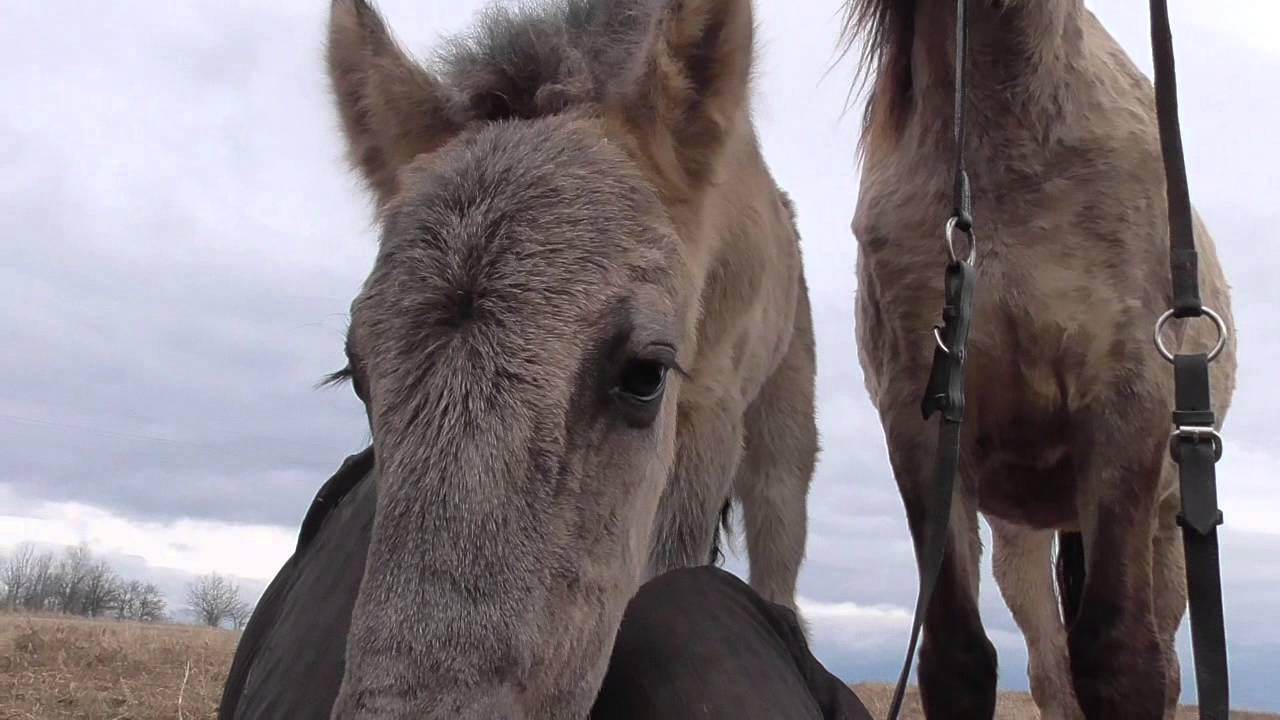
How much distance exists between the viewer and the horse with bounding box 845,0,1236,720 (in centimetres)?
287

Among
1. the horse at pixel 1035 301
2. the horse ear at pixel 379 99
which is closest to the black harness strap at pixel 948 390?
the horse at pixel 1035 301

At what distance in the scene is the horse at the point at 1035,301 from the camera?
287 cm

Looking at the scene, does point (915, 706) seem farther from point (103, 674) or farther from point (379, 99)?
point (379, 99)

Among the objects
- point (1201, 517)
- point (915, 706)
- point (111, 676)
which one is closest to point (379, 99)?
point (1201, 517)

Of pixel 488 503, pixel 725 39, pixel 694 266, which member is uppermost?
pixel 725 39

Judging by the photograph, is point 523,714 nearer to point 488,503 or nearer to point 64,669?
point 488,503

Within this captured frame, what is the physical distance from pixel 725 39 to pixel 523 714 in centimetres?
146

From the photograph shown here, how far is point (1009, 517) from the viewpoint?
13.0 feet

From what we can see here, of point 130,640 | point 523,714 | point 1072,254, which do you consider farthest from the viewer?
point 130,640

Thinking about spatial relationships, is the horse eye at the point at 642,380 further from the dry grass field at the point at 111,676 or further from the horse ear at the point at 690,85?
the dry grass field at the point at 111,676

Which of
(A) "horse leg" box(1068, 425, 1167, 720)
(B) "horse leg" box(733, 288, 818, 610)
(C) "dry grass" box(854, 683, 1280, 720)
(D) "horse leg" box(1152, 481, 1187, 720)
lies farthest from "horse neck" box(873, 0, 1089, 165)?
(C) "dry grass" box(854, 683, 1280, 720)

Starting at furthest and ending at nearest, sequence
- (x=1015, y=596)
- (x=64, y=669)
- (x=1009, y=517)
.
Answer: (x=64, y=669), (x=1015, y=596), (x=1009, y=517)

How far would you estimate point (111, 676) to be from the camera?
6.29 m

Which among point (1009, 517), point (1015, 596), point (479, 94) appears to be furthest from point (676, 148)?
point (1015, 596)
